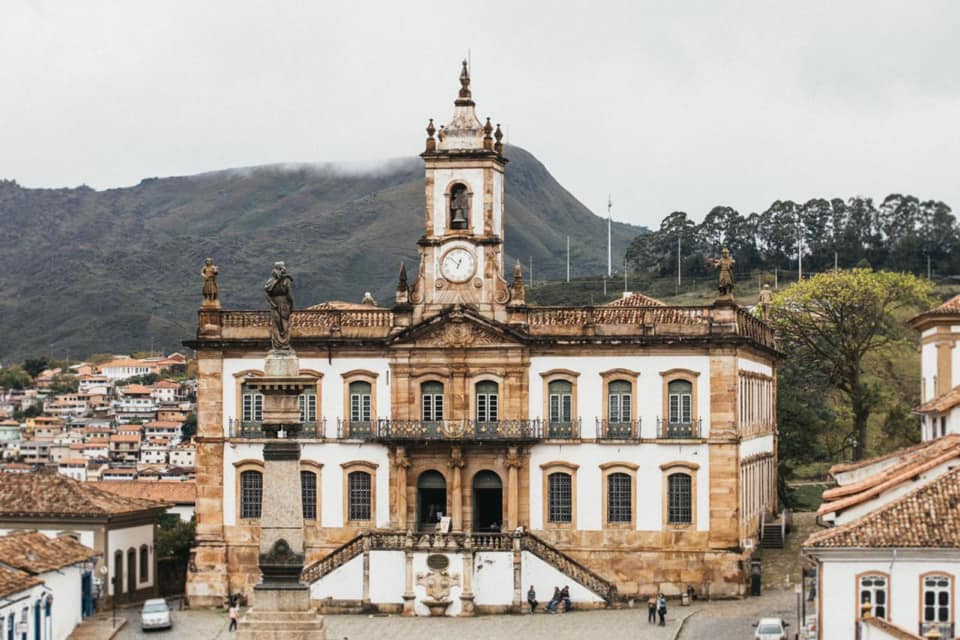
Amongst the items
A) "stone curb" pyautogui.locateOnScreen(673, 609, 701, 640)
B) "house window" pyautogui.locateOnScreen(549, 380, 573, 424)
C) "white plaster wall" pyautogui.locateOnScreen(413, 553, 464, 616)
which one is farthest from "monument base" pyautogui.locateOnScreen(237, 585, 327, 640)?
"house window" pyautogui.locateOnScreen(549, 380, 573, 424)

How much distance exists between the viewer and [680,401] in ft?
204

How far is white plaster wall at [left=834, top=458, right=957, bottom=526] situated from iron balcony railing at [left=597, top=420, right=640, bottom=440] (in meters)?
14.3

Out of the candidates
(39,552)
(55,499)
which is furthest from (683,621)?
(55,499)

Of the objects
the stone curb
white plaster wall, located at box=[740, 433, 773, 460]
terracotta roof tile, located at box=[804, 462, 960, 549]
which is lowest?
the stone curb

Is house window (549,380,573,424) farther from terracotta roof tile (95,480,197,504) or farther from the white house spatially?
terracotta roof tile (95,480,197,504)

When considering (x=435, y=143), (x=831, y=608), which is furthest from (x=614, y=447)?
(x=831, y=608)

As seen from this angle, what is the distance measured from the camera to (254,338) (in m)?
64.2

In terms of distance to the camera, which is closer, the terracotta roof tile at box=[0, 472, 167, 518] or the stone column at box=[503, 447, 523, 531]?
the stone column at box=[503, 447, 523, 531]

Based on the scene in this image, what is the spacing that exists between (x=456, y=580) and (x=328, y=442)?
716 cm

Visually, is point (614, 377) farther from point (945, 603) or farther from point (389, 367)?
point (945, 603)

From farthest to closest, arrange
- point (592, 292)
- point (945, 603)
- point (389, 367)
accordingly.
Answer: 1. point (592, 292)
2. point (389, 367)
3. point (945, 603)

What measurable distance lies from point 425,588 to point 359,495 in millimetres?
5489

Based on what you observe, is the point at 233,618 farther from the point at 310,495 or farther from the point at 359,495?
the point at 359,495

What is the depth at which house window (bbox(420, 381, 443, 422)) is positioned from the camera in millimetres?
63688
